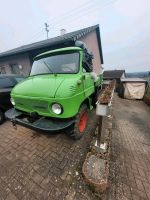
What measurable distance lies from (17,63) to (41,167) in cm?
1111

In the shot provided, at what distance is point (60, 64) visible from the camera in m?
3.25

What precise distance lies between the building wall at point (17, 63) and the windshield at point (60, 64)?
7.66 m

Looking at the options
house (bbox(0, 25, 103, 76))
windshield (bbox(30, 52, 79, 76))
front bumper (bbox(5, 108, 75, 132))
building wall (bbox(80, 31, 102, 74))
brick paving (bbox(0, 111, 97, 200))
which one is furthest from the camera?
building wall (bbox(80, 31, 102, 74))

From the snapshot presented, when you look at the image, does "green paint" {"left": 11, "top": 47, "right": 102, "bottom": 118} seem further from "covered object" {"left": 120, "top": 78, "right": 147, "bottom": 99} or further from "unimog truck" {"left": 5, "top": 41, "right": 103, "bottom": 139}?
"covered object" {"left": 120, "top": 78, "right": 147, "bottom": 99}

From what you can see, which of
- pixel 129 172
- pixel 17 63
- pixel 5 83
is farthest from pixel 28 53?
pixel 129 172

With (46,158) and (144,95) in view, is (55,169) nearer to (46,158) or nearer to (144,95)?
(46,158)

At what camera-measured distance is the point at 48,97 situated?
2270 mm

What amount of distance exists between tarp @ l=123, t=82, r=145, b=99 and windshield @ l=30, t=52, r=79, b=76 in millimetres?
13244

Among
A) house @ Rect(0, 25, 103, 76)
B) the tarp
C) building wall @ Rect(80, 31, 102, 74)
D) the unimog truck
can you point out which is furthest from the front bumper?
the tarp

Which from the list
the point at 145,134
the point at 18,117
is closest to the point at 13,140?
the point at 18,117

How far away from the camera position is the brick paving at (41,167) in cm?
202

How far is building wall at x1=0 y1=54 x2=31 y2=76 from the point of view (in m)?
10.3

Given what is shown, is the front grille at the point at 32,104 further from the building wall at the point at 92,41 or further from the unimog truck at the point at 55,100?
the building wall at the point at 92,41

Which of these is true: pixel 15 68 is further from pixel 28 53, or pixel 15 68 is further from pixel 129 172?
pixel 129 172
